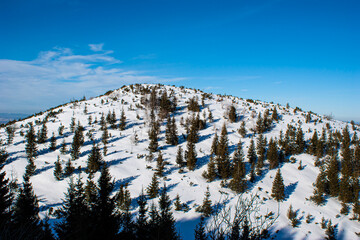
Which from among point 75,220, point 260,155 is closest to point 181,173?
point 260,155

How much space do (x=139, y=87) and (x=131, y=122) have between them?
5635 centimetres

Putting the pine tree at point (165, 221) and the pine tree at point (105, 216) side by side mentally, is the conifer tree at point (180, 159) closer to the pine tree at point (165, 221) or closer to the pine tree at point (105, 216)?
the pine tree at point (165, 221)

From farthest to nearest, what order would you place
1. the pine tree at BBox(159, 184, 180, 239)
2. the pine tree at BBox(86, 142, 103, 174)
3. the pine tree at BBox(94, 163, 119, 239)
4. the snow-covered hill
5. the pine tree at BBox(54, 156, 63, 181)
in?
the pine tree at BBox(86, 142, 103, 174) < the pine tree at BBox(54, 156, 63, 181) < the snow-covered hill < the pine tree at BBox(159, 184, 180, 239) < the pine tree at BBox(94, 163, 119, 239)

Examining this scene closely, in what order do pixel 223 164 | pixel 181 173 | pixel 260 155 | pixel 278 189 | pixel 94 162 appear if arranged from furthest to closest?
pixel 260 155 < pixel 181 173 < pixel 223 164 < pixel 94 162 < pixel 278 189

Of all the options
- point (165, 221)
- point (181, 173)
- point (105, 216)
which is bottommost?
point (181, 173)

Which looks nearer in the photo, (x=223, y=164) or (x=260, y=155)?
(x=223, y=164)

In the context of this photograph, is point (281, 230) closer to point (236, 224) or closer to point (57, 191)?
point (236, 224)

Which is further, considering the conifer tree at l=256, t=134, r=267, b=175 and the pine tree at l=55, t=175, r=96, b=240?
the conifer tree at l=256, t=134, r=267, b=175

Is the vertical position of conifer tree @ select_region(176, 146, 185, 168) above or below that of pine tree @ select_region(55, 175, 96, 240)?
below

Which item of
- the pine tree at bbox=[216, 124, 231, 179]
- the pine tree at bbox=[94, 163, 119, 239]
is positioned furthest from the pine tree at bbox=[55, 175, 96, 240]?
the pine tree at bbox=[216, 124, 231, 179]

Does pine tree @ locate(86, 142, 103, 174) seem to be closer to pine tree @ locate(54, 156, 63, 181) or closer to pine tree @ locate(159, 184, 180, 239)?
pine tree @ locate(54, 156, 63, 181)

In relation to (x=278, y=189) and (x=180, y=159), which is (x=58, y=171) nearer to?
(x=180, y=159)

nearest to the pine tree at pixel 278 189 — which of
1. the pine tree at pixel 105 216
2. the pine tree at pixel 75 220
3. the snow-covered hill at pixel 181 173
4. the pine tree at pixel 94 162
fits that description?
the snow-covered hill at pixel 181 173

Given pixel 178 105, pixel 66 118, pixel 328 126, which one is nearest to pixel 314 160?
pixel 328 126
